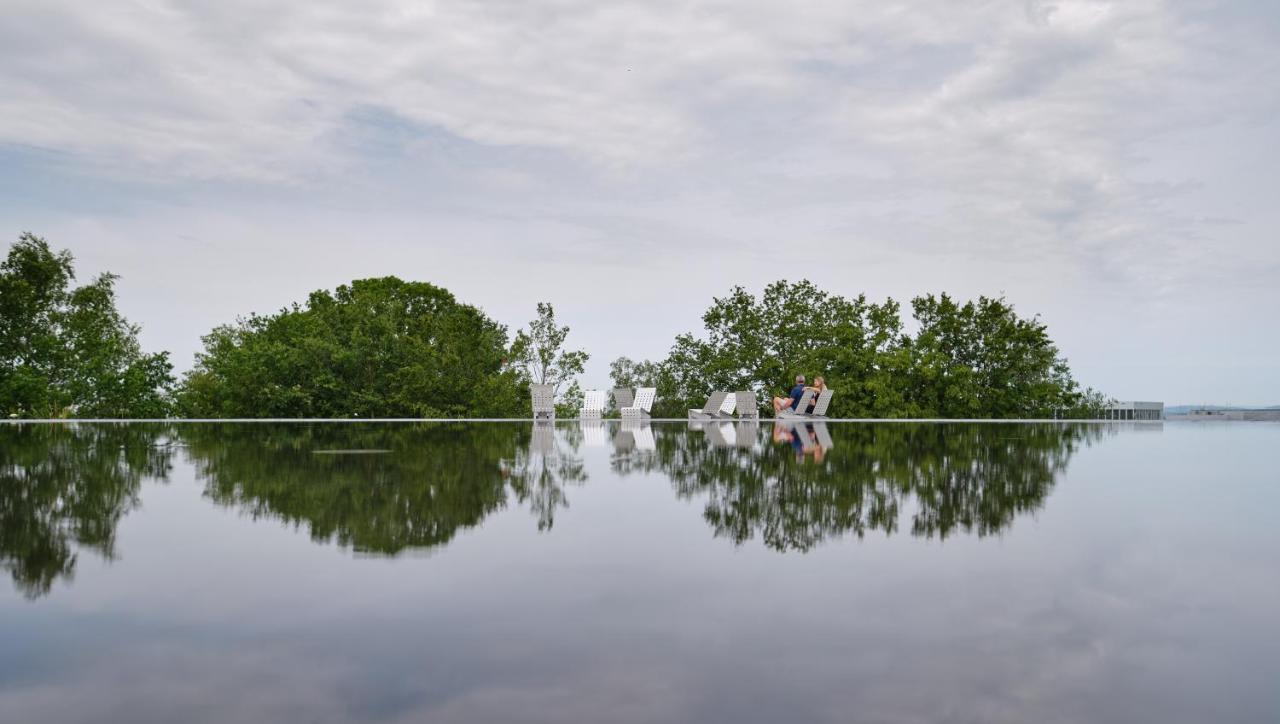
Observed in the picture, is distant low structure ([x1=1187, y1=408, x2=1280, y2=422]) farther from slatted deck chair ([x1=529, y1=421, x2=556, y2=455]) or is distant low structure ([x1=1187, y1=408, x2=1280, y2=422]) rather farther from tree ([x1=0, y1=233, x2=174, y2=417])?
tree ([x1=0, y1=233, x2=174, y2=417])

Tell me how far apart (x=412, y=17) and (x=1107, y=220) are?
66.4 feet

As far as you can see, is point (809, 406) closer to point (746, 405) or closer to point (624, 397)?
point (746, 405)

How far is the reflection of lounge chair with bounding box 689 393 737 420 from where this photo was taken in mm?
21672

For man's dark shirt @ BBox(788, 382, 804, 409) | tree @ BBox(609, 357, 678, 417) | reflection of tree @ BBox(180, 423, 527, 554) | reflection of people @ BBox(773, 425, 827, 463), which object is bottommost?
reflection of tree @ BBox(180, 423, 527, 554)

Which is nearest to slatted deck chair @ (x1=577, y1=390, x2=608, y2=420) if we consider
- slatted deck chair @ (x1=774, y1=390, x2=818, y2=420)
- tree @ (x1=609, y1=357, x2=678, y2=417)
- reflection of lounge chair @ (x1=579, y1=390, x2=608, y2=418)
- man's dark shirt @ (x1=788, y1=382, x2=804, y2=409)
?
reflection of lounge chair @ (x1=579, y1=390, x2=608, y2=418)

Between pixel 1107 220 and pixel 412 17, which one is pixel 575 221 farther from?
pixel 1107 220

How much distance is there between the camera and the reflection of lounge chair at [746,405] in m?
21.9

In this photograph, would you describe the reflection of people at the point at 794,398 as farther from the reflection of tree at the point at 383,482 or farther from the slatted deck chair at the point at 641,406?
the reflection of tree at the point at 383,482

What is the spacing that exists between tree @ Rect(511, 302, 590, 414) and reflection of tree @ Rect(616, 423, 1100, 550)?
12933 millimetres

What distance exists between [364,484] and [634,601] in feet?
12.7

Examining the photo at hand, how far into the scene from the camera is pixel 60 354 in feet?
66.1

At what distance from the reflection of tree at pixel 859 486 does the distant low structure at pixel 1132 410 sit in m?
16.3

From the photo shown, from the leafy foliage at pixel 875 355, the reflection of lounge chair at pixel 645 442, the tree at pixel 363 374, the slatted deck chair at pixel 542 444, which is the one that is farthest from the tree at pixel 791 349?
the slatted deck chair at pixel 542 444

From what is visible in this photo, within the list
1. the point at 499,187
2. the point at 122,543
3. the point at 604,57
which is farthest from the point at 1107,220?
the point at 122,543
